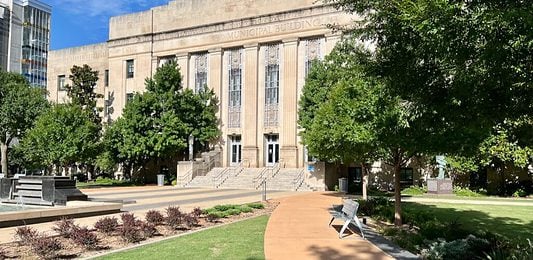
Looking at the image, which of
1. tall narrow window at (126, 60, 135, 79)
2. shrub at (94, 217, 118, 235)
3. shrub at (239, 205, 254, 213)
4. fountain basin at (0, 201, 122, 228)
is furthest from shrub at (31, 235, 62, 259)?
tall narrow window at (126, 60, 135, 79)

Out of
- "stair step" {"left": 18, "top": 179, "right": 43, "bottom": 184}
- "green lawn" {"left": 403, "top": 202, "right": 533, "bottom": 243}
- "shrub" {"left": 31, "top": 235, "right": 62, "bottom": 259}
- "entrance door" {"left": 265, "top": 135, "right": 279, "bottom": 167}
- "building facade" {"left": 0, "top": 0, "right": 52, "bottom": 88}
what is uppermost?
"building facade" {"left": 0, "top": 0, "right": 52, "bottom": 88}

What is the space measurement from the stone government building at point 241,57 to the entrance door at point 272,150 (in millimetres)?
94

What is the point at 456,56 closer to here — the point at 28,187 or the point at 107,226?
the point at 107,226

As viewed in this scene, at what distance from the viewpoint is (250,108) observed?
43.1 meters

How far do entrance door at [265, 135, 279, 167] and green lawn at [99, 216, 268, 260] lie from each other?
1180 inches

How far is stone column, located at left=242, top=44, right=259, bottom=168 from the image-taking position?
42688 millimetres

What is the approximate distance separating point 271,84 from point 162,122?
10.2m

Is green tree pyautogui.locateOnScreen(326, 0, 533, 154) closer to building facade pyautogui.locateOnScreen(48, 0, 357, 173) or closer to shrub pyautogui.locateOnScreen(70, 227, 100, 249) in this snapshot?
shrub pyautogui.locateOnScreen(70, 227, 100, 249)

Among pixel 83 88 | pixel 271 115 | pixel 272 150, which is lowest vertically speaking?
pixel 272 150

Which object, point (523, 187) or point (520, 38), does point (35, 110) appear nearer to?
point (523, 187)

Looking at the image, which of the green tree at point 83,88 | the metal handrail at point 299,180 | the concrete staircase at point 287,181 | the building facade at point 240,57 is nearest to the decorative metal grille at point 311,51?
the building facade at point 240,57

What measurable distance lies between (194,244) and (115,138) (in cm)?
3170

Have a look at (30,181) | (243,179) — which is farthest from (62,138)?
(30,181)

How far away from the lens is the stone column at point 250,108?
4269 centimetres
